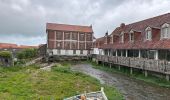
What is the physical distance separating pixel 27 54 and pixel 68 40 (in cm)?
1155

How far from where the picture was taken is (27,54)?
218 feet

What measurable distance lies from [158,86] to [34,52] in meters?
48.5

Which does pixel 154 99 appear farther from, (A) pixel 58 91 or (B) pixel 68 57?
(B) pixel 68 57

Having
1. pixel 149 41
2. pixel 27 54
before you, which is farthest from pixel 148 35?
pixel 27 54

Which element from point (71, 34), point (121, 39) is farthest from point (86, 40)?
point (121, 39)

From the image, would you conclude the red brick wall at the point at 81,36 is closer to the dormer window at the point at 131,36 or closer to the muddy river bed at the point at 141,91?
the dormer window at the point at 131,36

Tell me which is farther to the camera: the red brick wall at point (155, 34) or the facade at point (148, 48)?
the red brick wall at point (155, 34)

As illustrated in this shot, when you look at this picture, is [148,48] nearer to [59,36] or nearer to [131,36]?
[131,36]

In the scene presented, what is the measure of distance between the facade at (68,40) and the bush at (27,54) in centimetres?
424

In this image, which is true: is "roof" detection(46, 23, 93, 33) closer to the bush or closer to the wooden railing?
the bush

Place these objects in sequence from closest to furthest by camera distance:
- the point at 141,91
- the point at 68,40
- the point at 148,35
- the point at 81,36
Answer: the point at 141,91
the point at 148,35
the point at 68,40
the point at 81,36

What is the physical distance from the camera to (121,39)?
45938 mm

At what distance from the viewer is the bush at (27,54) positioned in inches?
2495

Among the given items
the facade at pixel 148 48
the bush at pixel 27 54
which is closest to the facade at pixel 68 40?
the bush at pixel 27 54
